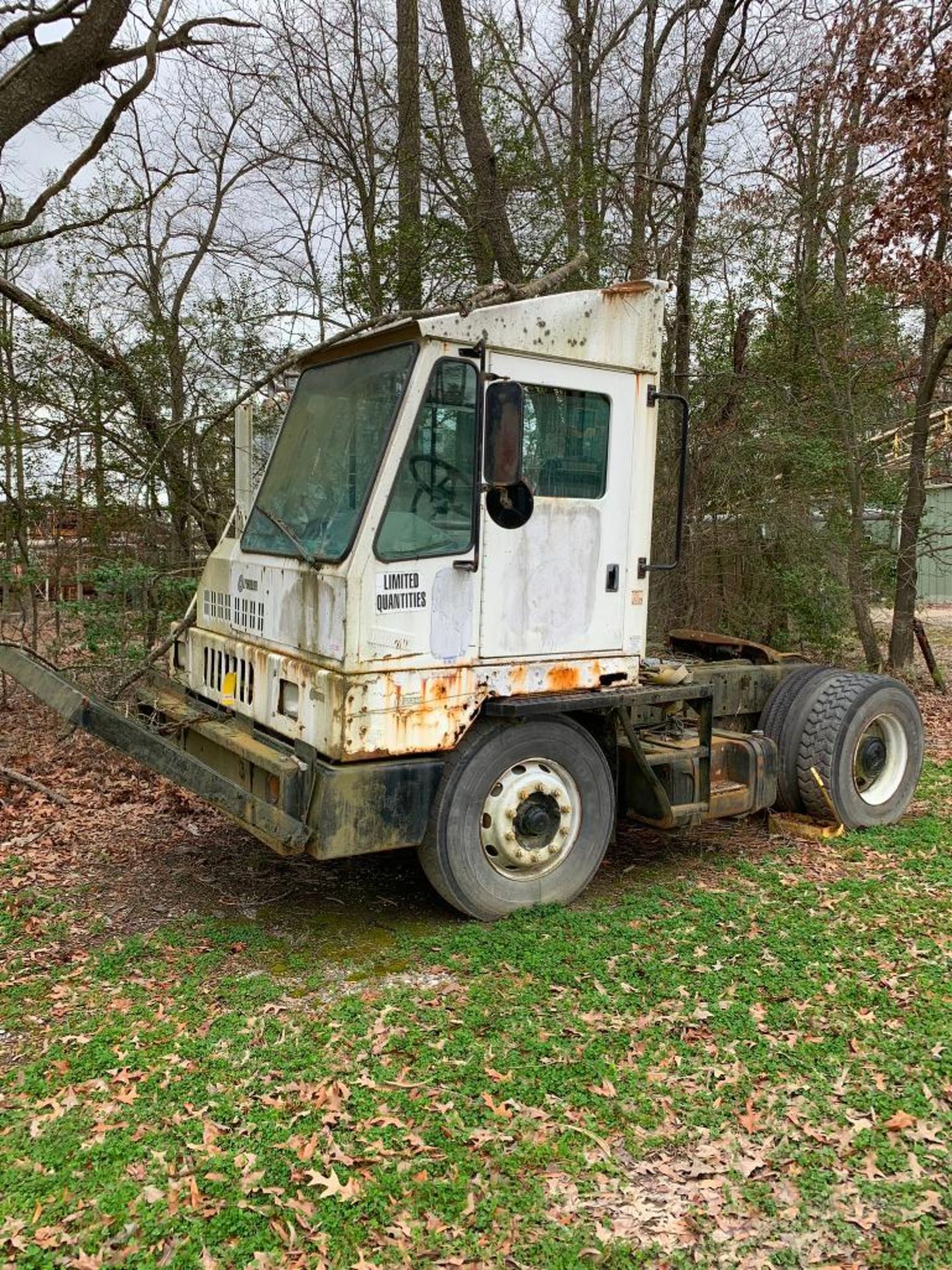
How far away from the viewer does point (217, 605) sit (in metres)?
5.19

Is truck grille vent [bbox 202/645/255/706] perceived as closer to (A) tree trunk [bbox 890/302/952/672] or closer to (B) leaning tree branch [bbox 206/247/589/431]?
(B) leaning tree branch [bbox 206/247/589/431]

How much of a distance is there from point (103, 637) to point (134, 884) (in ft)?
10.7

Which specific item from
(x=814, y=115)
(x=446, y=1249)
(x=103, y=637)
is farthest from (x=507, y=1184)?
(x=814, y=115)

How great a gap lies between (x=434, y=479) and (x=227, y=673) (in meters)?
1.56

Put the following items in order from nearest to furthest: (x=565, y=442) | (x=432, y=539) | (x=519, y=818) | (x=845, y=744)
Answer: (x=432, y=539)
(x=519, y=818)
(x=565, y=442)
(x=845, y=744)

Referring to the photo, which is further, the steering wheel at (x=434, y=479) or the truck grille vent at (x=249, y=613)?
the truck grille vent at (x=249, y=613)

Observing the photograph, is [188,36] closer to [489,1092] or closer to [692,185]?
[692,185]

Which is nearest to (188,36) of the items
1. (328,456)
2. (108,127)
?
(108,127)

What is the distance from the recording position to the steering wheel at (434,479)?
4.26m

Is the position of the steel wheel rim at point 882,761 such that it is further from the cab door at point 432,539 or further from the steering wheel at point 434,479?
the steering wheel at point 434,479

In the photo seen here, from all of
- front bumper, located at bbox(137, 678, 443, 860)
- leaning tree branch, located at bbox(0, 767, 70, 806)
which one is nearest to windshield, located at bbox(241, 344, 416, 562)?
front bumper, located at bbox(137, 678, 443, 860)

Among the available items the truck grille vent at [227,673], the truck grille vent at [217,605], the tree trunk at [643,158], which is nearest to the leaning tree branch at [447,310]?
the truck grille vent at [217,605]

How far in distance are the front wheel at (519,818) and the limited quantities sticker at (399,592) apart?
2.37 ft

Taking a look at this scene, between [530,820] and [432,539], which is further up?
[432,539]
